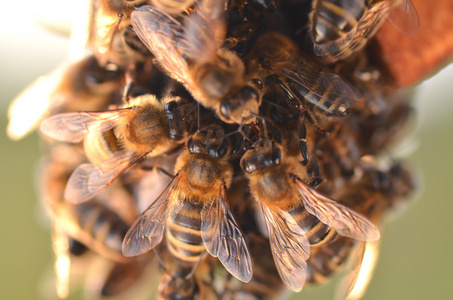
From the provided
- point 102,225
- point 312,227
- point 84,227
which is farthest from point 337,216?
point 84,227

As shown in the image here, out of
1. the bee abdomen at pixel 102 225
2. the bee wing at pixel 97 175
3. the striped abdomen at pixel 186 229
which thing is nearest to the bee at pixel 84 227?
the bee abdomen at pixel 102 225

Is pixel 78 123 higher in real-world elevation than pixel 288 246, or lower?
lower

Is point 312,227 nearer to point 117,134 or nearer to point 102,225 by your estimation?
point 117,134

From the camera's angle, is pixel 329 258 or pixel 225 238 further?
pixel 329 258

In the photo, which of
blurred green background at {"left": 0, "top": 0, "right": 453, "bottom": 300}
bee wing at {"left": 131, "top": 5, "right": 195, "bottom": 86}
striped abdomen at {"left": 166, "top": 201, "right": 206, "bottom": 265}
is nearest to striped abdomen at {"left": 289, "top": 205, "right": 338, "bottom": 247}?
striped abdomen at {"left": 166, "top": 201, "right": 206, "bottom": 265}

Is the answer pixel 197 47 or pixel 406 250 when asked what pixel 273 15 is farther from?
pixel 406 250

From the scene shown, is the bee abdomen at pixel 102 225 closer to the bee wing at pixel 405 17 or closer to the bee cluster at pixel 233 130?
the bee cluster at pixel 233 130
